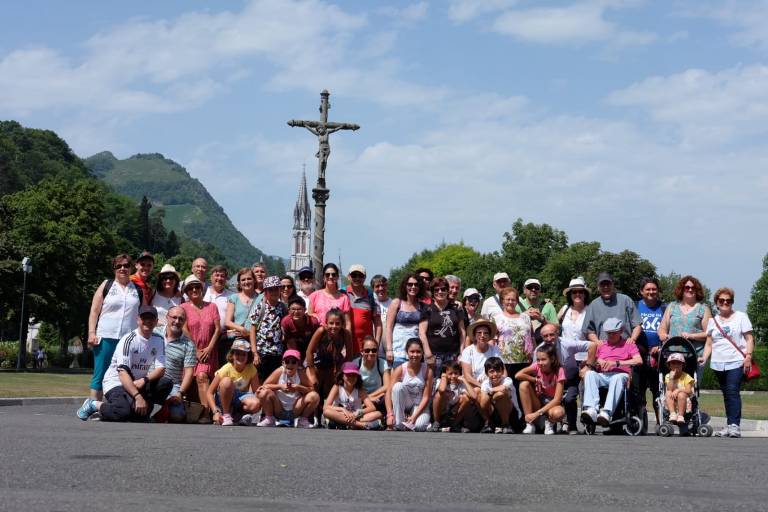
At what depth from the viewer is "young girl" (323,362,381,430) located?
13.3 meters

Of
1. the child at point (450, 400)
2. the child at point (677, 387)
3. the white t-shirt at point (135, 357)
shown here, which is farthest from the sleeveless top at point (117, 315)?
the child at point (677, 387)

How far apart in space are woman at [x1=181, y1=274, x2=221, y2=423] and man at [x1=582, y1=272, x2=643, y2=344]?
486cm

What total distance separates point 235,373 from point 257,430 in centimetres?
178

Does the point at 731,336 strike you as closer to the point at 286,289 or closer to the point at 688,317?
the point at 688,317

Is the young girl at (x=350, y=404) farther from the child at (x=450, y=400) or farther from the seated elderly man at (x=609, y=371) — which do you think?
the seated elderly man at (x=609, y=371)

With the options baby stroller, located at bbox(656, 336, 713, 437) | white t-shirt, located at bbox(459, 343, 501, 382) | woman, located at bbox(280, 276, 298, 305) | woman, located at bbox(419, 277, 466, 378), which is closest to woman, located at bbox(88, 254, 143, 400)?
woman, located at bbox(280, 276, 298, 305)

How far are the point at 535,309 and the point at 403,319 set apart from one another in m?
1.91

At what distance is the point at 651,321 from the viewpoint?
14.5 m

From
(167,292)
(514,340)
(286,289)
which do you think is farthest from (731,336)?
(167,292)

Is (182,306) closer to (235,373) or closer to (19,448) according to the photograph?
(235,373)

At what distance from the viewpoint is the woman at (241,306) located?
46.4 feet

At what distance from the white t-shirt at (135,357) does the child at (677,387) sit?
632 centimetres

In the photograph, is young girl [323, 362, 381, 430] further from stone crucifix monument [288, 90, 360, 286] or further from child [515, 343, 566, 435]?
stone crucifix monument [288, 90, 360, 286]

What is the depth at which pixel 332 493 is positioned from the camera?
21.4 feet
